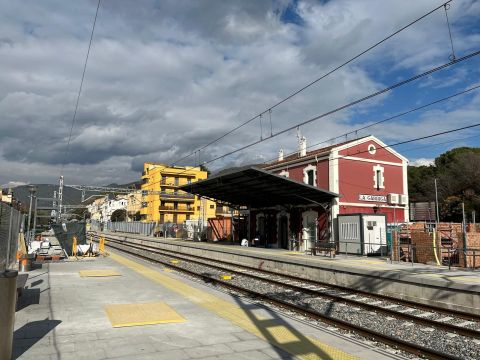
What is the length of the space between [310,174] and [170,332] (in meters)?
25.5

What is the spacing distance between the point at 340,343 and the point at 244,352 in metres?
Result: 1.81

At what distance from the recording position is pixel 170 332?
285 inches

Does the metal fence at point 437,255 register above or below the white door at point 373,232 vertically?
below

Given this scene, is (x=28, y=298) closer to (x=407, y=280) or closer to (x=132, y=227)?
(x=407, y=280)

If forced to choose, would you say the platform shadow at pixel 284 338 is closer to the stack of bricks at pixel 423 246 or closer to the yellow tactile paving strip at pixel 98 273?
the yellow tactile paving strip at pixel 98 273

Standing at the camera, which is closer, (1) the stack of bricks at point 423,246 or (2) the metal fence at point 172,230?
(1) the stack of bricks at point 423,246

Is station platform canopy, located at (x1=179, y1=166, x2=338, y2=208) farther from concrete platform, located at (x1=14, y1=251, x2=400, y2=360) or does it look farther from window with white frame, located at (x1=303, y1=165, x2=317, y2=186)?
concrete platform, located at (x1=14, y1=251, x2=400, y2=360)

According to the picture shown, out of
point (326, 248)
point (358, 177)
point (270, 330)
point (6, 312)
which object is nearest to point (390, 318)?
point (270, 330)

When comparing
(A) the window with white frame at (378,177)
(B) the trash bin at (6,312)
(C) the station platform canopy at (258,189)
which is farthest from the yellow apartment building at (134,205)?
(B) the trash bin at (6,312)

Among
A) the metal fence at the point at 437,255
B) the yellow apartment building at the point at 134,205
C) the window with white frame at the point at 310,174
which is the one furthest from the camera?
the yellow apartment building at the point at 134,205

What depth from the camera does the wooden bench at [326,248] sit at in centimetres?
2252

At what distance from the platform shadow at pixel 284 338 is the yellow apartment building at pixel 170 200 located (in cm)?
6628

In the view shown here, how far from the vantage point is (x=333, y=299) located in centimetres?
1219

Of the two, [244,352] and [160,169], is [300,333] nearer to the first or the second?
[244,352]
